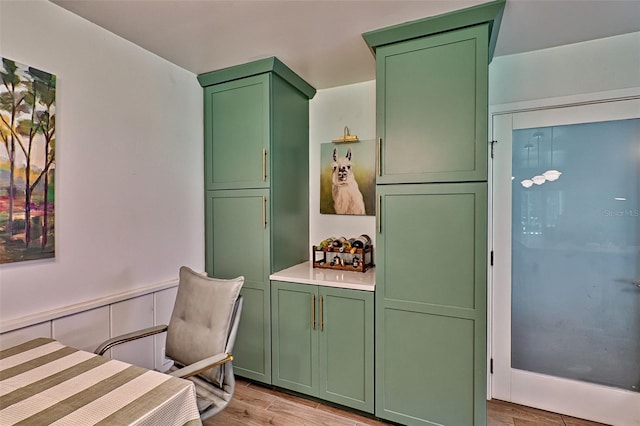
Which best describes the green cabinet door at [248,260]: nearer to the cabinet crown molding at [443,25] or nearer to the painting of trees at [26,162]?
the painting of trees at [26,162]

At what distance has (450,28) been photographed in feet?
6.14

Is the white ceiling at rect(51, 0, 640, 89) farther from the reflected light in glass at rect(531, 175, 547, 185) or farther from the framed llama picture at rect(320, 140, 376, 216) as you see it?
the reflected light in glass at rect(531, 175, 547, 185)

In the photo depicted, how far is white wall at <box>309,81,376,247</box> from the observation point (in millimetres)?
2812

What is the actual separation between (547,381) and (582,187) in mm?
1365

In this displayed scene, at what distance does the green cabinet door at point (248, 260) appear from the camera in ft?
8.11

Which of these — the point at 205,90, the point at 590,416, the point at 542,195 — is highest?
the point at 205,90

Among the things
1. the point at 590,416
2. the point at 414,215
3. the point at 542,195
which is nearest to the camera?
the point at 414,215

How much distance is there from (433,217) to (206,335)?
1451mm

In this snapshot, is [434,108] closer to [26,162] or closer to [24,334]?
[26,162]

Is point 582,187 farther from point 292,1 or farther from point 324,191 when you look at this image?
point 292,1

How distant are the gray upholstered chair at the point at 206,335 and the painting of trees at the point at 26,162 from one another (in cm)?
68

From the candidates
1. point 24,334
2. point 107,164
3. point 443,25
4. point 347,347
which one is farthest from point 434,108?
point 24,334

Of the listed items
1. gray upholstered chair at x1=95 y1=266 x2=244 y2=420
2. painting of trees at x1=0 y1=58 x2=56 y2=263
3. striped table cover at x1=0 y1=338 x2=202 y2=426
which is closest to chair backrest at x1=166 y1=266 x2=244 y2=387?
gray upholstered chair at x1=95 y1=266 x2=244 y2=420

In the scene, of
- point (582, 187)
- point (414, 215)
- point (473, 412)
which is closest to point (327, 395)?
point (473, 412)
